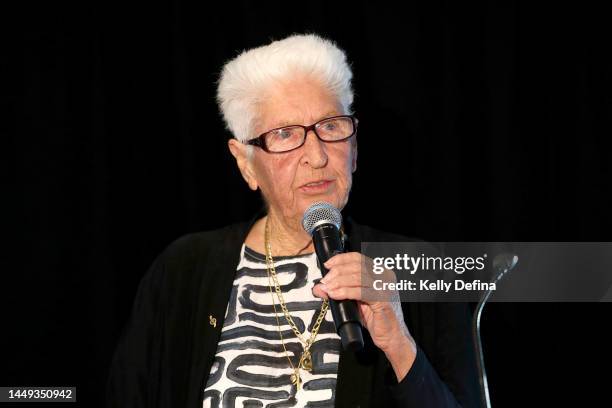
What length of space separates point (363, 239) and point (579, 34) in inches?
44.3

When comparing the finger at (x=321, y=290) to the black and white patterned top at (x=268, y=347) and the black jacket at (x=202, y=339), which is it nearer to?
the black jacket at (x=202, y=339)

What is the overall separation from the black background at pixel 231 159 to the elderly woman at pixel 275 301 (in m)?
0.59

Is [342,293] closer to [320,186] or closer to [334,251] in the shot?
[334,251]

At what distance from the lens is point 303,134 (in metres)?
1.92

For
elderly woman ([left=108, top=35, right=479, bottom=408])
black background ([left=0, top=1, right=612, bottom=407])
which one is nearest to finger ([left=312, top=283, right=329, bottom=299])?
elderly woman ([left=108, top=35, right=479, bottom=408])

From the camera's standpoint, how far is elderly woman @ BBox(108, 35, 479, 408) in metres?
1.86

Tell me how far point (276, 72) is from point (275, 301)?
66cm

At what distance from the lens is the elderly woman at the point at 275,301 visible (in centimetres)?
186

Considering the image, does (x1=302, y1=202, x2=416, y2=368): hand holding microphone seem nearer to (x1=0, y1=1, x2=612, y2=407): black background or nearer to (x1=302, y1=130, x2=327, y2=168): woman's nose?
(x1=302, y1=130, x2=327, y2=168): woman's nose

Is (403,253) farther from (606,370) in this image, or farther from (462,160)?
(606,370)

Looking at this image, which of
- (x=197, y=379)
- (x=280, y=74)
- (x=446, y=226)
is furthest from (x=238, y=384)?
(x=446, y=226)

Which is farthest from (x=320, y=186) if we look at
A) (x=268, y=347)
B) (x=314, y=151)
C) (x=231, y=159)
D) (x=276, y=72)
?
(x=231, y=159)

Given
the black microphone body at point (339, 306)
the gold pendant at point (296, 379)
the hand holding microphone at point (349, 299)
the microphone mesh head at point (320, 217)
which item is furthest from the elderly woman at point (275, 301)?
the black microphone body at point (339, 306)

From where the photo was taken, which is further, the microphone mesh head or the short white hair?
the short white hair
